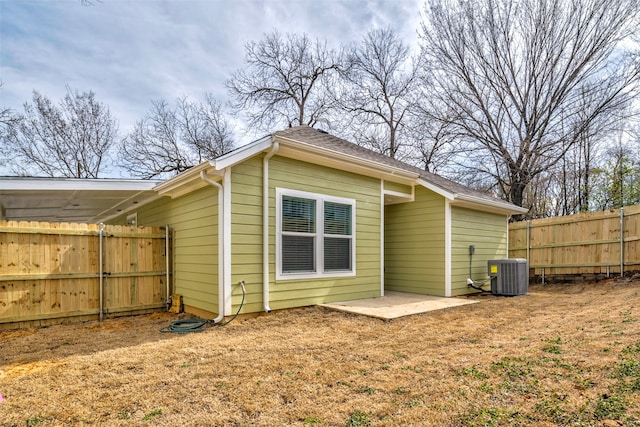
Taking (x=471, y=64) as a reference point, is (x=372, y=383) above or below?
below

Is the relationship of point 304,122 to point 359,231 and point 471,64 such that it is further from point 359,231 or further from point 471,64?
point 359,231

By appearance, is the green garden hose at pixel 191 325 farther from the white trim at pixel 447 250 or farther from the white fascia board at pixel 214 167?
the white trim at pixel 447 250

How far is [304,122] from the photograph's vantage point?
18.5m

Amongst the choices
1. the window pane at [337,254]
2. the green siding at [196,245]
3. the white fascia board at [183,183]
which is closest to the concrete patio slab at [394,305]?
the window pane at [337,254]

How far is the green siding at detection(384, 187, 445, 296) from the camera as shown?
7977 mm

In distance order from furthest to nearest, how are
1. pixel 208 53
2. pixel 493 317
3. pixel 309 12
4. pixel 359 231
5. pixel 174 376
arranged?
pixel 208 53 → pixel 309 12 → pixel 359 231 → pixel 493 317 → pixel 174 376

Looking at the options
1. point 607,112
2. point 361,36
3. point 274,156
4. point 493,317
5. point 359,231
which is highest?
point 361,36

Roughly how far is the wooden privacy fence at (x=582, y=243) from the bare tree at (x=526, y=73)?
367 centimetres

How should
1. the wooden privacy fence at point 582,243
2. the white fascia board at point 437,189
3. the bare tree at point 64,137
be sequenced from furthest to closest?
the bare tree at point 64,137
the wooden privacy fence at point 582,243
the white fascia board at point 437,189

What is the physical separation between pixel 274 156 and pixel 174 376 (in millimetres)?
3647

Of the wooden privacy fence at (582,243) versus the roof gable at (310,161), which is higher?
the roof gable at (310,161)

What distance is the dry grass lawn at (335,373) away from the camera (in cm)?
236

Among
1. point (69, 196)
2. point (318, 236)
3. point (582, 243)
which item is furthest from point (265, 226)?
point (582, 243)

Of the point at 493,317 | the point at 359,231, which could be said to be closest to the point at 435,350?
the point at 493,317
